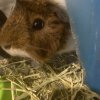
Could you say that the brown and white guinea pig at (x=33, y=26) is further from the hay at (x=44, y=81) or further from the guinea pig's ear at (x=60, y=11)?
the hay at (x=44, y=81)

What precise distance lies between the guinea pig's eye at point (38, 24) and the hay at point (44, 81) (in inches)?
12.5

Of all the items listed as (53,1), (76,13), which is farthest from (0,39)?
(76,13)

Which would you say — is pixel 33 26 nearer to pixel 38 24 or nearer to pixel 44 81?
pixel 38 24

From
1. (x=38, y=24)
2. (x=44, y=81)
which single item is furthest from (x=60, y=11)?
(x=44, y=81)

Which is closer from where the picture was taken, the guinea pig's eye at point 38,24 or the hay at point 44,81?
the guinea pig's eye at point 38,24

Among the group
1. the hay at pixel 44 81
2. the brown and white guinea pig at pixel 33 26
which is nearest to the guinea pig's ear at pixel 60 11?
the brown and white guinea pig at pixel 33 26

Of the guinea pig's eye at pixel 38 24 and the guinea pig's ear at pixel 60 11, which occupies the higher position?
Answer: the guinea pig's ear at pixel 60 11

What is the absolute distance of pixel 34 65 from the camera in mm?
1902

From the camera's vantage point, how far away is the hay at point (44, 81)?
1.72 meters

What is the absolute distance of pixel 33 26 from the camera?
1.58 metres

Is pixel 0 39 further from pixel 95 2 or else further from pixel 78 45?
pixel 95 2

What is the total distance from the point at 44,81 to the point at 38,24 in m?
0.34

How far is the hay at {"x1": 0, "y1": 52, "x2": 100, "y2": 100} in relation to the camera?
5.66 ft

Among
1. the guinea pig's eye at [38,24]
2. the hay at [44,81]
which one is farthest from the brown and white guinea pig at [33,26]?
the hay at [44,81]
